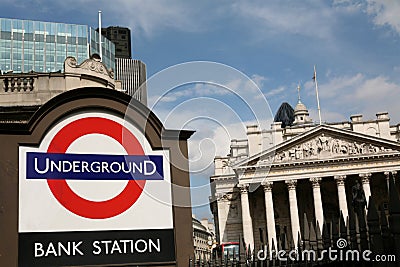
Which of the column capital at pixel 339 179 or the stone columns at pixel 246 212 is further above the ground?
the column capital at pixel 339 179

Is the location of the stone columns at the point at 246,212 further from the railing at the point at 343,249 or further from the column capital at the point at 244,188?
the railing at the point at 343,249

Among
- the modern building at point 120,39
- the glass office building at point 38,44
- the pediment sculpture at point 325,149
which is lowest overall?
the pediment sculpture at point 325,149

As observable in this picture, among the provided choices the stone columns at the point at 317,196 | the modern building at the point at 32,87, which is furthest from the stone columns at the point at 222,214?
the modern building at the point at 32,87

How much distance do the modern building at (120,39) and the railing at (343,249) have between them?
584ft

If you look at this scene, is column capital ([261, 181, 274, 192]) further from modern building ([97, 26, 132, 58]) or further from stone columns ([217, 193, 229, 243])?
modern building ([97, 26, 132, 58])

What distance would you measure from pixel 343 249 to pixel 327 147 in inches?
2169

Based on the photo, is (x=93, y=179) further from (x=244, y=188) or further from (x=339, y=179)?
(x=339, y=179)

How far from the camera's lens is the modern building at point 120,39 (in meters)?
185

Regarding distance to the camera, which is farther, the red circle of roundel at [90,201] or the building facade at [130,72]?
the building facade at [130,72]

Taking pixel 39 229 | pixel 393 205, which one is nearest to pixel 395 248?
pixel 393 205

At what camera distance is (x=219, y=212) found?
69.3 metres

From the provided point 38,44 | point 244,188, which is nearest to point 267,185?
point 244,188

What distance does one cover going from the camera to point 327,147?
63.2 metres

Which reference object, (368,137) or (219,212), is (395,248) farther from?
(219,212)
